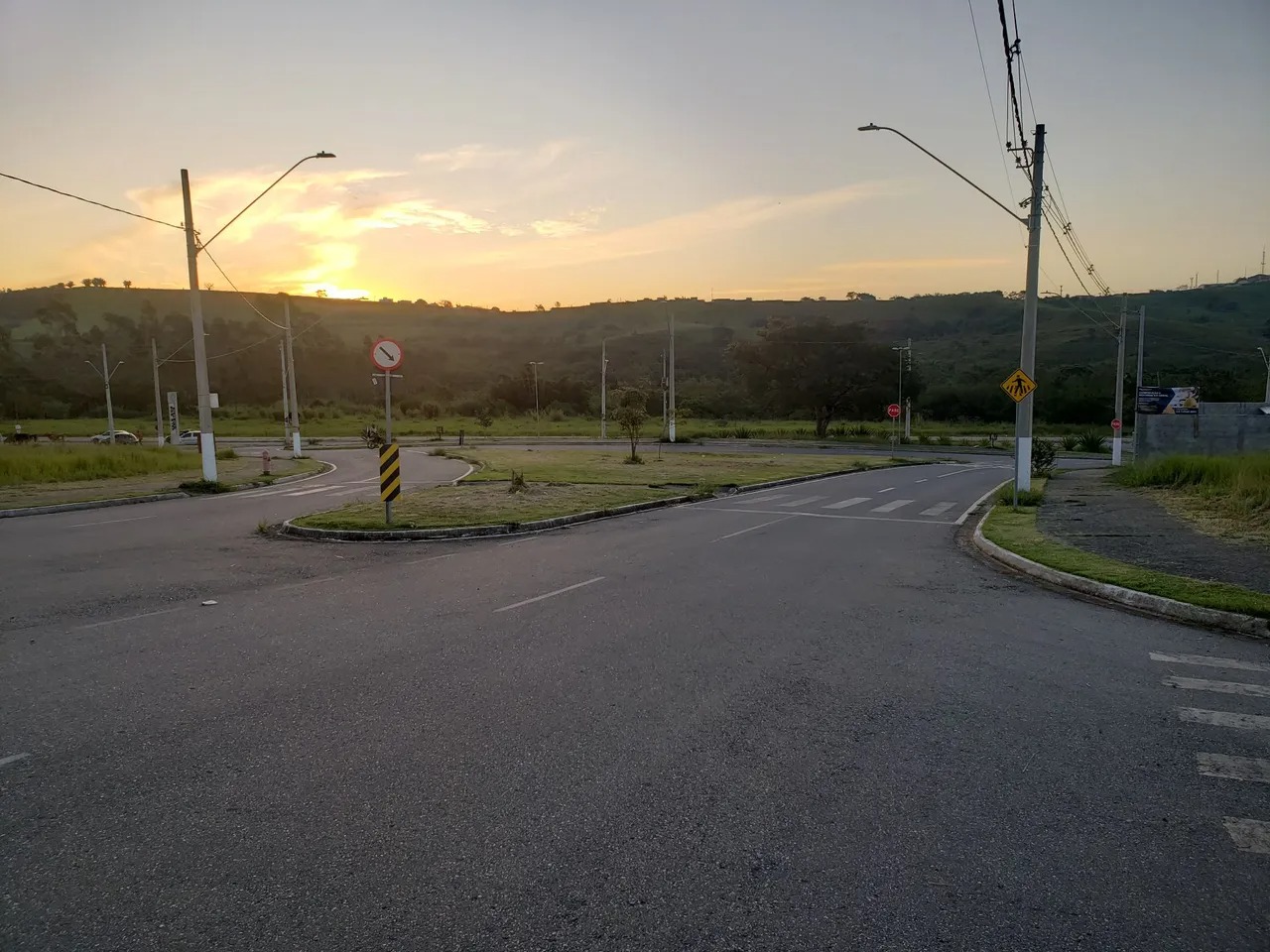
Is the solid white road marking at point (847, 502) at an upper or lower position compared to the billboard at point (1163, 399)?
lower

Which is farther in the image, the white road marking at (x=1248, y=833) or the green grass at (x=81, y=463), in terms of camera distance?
the green grass at (x=81, y=463)

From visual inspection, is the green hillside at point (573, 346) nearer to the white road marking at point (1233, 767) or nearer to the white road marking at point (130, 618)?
the white road marking at point (130, 618)

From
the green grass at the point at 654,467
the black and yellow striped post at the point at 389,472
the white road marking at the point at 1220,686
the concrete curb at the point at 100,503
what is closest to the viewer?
the white road marking at the point at 1220,686

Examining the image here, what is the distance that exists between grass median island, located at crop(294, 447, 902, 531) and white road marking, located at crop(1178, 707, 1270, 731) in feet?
36.7

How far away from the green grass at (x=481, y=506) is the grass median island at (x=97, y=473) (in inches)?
311

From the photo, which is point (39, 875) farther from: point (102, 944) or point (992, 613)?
point (992, 613)

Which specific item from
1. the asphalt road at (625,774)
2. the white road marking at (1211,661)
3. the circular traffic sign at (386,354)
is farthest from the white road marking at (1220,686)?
the circular traffic sign at (386,354)

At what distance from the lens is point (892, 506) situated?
19.9m

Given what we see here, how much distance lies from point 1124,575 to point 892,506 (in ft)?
33.4

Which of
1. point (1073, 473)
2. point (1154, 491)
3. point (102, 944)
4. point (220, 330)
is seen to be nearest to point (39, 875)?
point (102, 944)

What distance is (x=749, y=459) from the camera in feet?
122

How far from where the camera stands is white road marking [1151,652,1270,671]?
6.49m

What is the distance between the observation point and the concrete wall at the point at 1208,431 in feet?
94.3

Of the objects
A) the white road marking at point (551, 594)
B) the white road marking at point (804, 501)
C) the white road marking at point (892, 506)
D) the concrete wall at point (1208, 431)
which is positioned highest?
the concrete wall at point (1208, 431)
